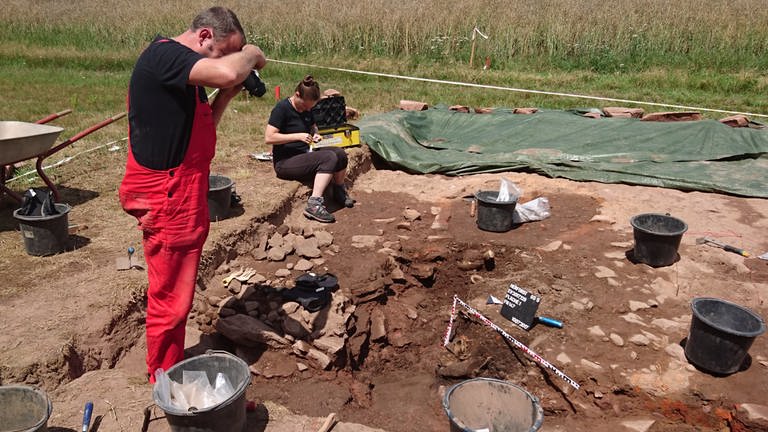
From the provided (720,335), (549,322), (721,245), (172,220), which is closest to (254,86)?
(172,220)

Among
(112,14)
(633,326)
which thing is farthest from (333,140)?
(112,14)

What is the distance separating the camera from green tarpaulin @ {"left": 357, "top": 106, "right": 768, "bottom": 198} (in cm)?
732

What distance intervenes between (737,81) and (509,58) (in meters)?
5.12

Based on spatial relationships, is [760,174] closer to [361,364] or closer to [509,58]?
[361,364]

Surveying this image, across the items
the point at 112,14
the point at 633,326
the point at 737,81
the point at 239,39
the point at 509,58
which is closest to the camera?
the point at 239,39

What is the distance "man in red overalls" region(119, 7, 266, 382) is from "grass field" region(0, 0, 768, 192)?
6.05 metres

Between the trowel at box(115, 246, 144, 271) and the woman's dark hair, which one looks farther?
the woman's dark hair

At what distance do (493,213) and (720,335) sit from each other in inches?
102

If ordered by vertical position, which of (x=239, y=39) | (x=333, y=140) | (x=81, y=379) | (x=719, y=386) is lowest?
(x=719, y=386)

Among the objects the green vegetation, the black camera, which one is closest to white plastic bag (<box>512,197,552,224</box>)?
the black camera

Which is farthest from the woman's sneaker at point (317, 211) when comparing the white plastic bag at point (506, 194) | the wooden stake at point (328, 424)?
the wooden stake at point (328, 424)

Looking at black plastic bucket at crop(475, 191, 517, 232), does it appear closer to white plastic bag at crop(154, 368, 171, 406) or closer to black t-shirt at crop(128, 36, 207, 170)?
black t-shirt at crop(128, 36, 207, 170)

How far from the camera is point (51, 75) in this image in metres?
14.0

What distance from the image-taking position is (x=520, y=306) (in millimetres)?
4758
